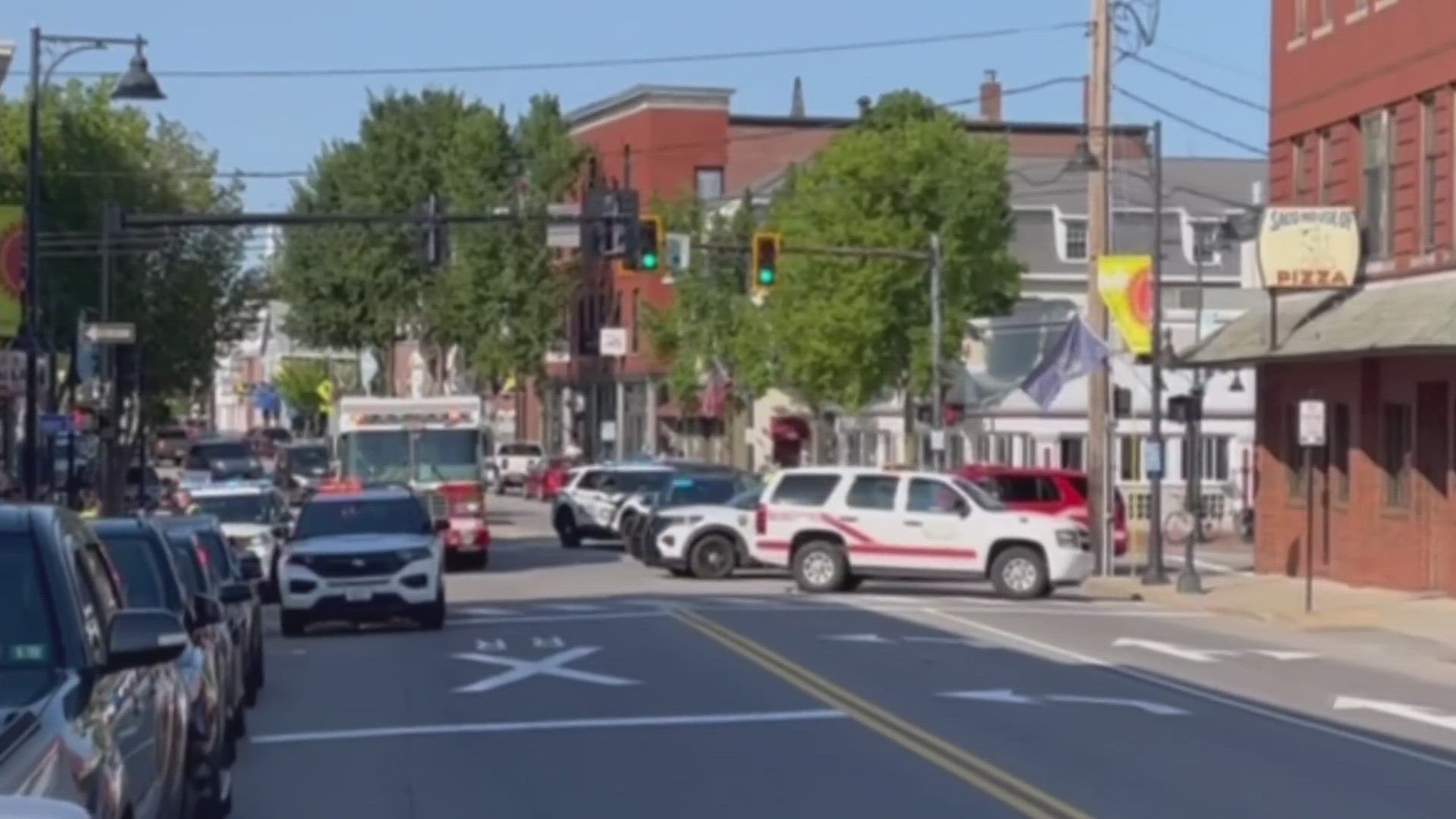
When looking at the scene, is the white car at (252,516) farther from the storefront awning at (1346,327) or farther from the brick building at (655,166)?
the brick building at (655,166)

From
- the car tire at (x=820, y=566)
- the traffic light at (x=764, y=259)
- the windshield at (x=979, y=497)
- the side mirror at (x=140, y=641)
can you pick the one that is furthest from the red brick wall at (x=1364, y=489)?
the side mirror at (x=140, y=641)

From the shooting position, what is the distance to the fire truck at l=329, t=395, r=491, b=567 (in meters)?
45.1

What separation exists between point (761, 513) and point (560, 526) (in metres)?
16.5

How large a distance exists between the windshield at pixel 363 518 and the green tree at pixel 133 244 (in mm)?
28824

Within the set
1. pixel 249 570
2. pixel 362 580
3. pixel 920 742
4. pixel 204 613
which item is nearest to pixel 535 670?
pixel 249 570

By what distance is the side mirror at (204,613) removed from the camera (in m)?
14.7

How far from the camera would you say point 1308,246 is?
131ft

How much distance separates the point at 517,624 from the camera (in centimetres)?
3175

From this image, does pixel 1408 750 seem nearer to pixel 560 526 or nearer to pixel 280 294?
pixel 560 526

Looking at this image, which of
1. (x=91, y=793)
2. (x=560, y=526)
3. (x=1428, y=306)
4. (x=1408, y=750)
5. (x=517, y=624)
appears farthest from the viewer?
(x=560, y=526)

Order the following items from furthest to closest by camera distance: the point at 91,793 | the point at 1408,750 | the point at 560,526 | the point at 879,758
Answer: the point at 560,526 → the point at 1408,750 → the point at 879,758 → the point at 91,793

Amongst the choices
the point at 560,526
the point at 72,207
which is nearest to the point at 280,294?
the point at 72,207

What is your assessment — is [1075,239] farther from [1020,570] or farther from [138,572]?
[138,572]

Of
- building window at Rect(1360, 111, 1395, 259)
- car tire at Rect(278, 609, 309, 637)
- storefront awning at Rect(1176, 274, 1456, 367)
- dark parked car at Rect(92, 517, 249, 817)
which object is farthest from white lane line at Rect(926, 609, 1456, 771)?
building window at Rect(1360, 111, 1395, 259)
